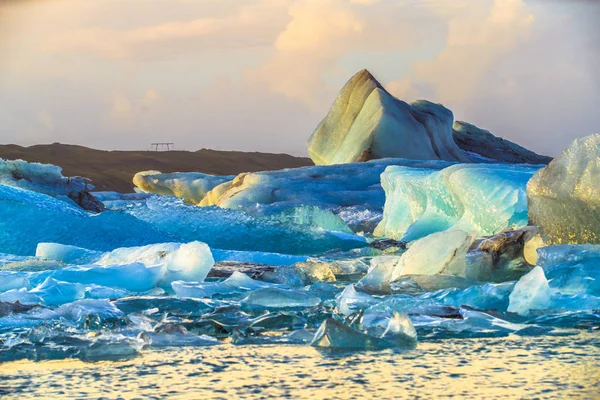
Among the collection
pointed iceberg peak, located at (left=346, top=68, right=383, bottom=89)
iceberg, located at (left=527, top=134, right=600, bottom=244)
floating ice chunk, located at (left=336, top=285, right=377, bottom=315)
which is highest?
pointed iceberg peak, located at (left=346, top=68, right=383, bottom=89)

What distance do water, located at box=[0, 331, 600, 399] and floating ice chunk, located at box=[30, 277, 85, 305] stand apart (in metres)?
2.23

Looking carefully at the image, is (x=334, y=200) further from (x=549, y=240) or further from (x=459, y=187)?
(x=549, y=240)

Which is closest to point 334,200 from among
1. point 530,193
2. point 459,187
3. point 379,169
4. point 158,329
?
point 379,169

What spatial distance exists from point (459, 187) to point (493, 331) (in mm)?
6813

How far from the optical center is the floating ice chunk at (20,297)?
5.37 meters

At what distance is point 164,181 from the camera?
24859 millimetres

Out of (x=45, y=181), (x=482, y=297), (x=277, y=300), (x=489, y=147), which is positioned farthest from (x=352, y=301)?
(x=489, y=147)

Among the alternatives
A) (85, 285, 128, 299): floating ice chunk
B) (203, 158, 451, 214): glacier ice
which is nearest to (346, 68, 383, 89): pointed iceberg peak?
(203, 158, 451, 214): glacier ice

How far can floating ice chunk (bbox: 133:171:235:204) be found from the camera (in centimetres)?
2420

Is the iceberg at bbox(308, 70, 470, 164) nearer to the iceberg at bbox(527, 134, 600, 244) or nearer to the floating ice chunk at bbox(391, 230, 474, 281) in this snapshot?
the iceberg at bbox(527, 134, 600, 244)

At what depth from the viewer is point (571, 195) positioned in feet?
21.8

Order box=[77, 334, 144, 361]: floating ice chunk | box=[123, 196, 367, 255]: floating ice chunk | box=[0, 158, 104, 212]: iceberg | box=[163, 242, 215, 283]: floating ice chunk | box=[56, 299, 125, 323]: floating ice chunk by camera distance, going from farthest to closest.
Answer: box=[0, 158, 104, 212]: iceberg, box=[123, 196, 367, 255]: floating ice chunk, box=[163, 242, 215, 283]: floating ice chunk, box=[56, 299, 125, 323]: floating ice chunk, box=[77, 334, 144, 361]: floating ice chunk

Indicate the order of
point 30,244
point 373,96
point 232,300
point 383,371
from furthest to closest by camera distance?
point 373,96 → point 30,244 → point 232,300 → point 383,371

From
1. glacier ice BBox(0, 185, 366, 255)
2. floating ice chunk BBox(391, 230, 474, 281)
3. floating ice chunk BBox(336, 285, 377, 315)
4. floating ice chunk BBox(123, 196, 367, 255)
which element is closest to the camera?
floating ice chunk BBox(336, 285, 377, 315)
